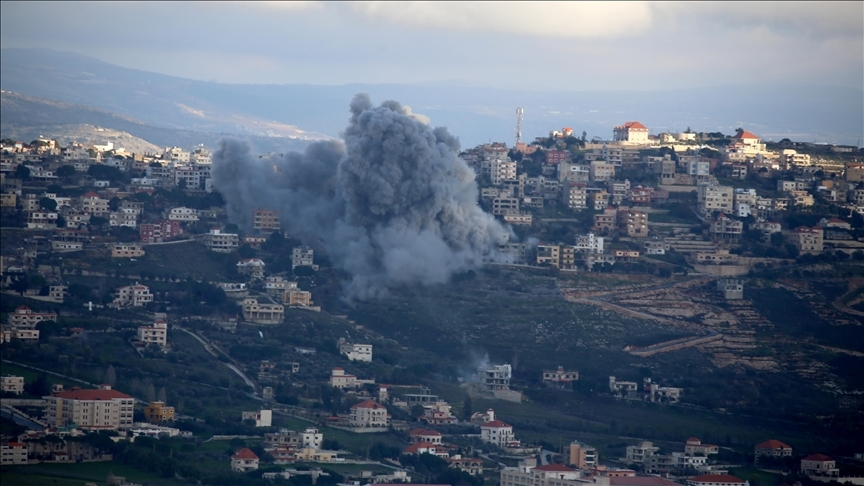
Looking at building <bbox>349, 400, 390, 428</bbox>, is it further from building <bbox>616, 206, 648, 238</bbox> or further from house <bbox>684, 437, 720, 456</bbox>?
building <bbox>616, 206, 648, 238</bbox>

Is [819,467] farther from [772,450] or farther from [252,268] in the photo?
[252,268]

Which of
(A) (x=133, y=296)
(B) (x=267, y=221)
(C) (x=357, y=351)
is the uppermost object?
(B) (x=267, y=221)

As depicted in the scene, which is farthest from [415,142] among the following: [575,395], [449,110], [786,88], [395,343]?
[449,110]

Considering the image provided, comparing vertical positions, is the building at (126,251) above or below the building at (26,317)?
above

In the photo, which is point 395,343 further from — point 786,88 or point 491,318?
point 786,88

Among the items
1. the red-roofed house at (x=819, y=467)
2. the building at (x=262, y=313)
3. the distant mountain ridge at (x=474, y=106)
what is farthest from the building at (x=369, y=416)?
the distant mountain ridge at (x=474, y=106)

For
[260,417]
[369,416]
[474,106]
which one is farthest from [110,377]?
[474,106]

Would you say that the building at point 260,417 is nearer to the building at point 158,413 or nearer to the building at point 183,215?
the building at point 158,413

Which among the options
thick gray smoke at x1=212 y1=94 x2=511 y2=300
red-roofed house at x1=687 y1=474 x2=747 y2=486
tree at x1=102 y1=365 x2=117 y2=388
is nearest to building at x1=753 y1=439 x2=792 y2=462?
red-roofed house at x1=687 y1=474 x2=747 y2=486
